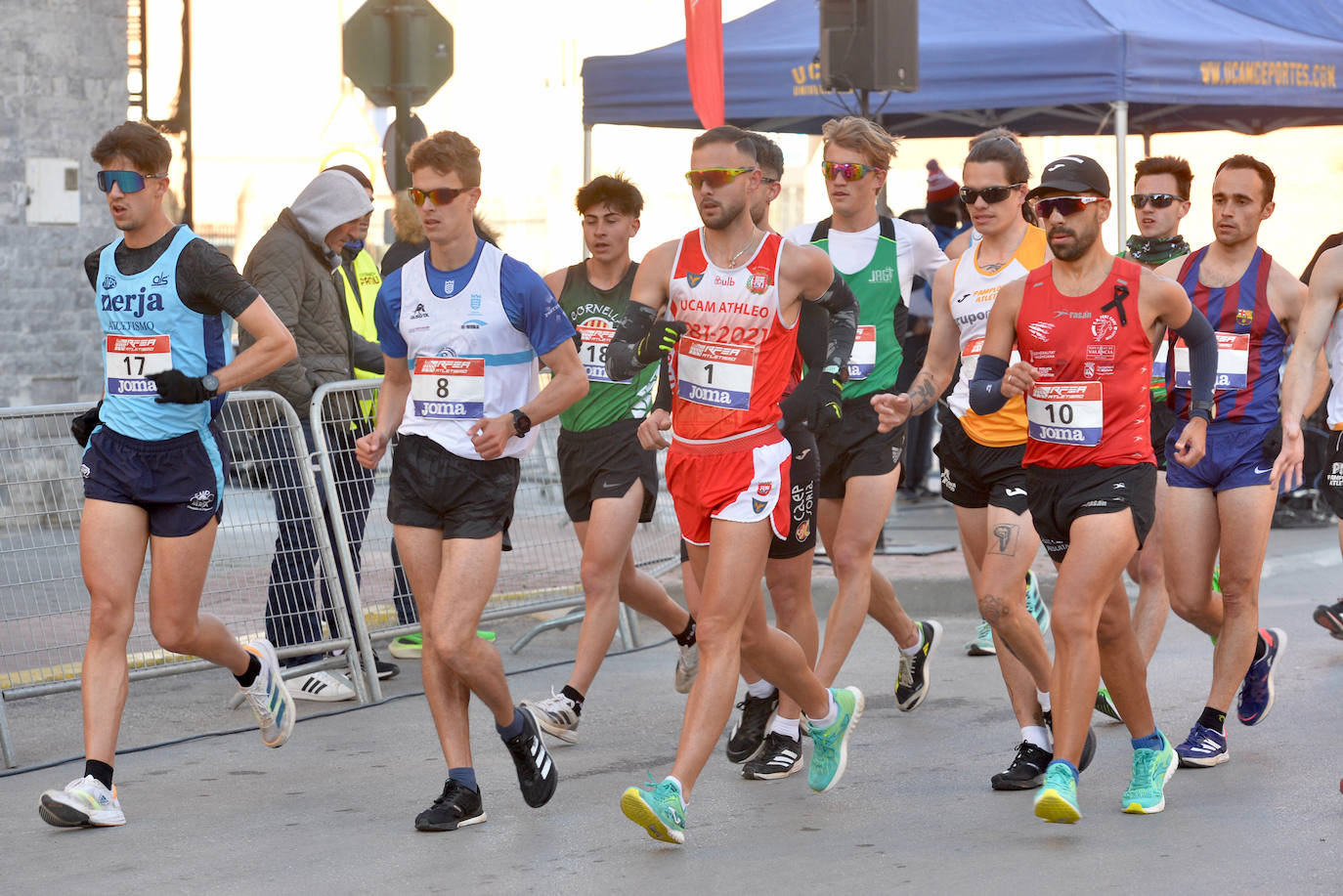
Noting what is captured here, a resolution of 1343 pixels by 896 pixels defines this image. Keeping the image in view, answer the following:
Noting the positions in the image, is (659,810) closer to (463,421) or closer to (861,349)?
(463,421)

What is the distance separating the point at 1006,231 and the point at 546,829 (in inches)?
104

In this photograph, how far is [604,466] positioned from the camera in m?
7.08

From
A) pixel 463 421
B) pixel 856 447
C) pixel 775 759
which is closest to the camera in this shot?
pixel 463 421

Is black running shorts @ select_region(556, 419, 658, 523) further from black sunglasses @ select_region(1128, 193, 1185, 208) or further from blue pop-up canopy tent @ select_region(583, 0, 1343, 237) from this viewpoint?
blue pop-up canopy tent @ select_region(583, 0, 1343, 237)

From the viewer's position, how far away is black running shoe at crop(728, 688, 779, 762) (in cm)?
654

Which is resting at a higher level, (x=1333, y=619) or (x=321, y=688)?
(x=1333, y=619)

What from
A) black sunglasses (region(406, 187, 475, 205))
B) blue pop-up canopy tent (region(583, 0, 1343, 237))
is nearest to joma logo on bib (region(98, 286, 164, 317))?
black sunglasses (region(406, 187, 475, 205))

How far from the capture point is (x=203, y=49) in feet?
103

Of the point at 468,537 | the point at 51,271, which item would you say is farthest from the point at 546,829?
the point at 51,271

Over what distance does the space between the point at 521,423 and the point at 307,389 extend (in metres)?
2.49

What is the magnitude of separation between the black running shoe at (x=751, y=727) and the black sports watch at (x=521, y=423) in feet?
4.96

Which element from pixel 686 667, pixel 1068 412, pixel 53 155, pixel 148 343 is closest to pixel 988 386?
pixel 1068 412

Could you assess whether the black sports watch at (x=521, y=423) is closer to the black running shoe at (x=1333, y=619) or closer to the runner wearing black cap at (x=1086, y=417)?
the runner wearing black cap at (x=1086, y=417)

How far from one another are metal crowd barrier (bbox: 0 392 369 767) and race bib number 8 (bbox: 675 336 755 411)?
5.52 ft
